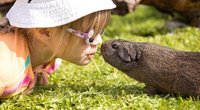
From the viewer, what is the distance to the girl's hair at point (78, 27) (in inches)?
159

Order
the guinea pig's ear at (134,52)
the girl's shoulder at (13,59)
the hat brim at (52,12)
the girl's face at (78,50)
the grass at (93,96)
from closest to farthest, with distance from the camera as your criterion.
Result: 1. the hat brim at (52,12)
2. the girl's shoulder at (13,59)
3. the grass at (93,96)
4. the girl's face at (78,50)
5. the guinea pig's ear at (134,52)

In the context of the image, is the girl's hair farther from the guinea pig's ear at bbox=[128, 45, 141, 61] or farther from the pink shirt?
the guinea pig's ear at bbox=[128, 45, 141, 61]

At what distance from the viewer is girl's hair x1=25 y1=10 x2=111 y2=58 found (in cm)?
404

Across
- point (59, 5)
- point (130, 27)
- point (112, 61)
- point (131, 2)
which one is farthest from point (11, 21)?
point (130, 27)

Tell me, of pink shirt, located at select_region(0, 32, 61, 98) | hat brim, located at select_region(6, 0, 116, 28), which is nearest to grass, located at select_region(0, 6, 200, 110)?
pink shirt, located at select_region(0, 32, 61, 98)

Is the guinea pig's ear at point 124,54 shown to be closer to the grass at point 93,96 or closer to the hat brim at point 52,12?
the grass at point 93,96

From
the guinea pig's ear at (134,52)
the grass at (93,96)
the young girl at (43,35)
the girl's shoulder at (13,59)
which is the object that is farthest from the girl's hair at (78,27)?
the guinea pig's ear at (134,52)

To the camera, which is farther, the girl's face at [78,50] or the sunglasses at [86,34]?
the girl's face at [78,50]

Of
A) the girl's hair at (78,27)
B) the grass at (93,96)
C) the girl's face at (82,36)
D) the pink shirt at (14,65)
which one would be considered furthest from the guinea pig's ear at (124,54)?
the pink shirt at (14,65)

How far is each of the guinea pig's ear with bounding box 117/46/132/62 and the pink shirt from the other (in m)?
1.02

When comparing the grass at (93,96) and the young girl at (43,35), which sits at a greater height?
the young girl at (43,35)

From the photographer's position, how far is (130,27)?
10961 millimetres

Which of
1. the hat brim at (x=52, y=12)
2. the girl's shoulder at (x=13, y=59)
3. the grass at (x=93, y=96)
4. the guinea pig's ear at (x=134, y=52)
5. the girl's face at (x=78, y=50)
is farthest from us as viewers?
the guinea pig's ear at (x=134, y=52)

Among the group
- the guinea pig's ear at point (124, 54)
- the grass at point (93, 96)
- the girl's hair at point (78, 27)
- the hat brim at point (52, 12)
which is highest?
the hat brim at point (52, 12)
